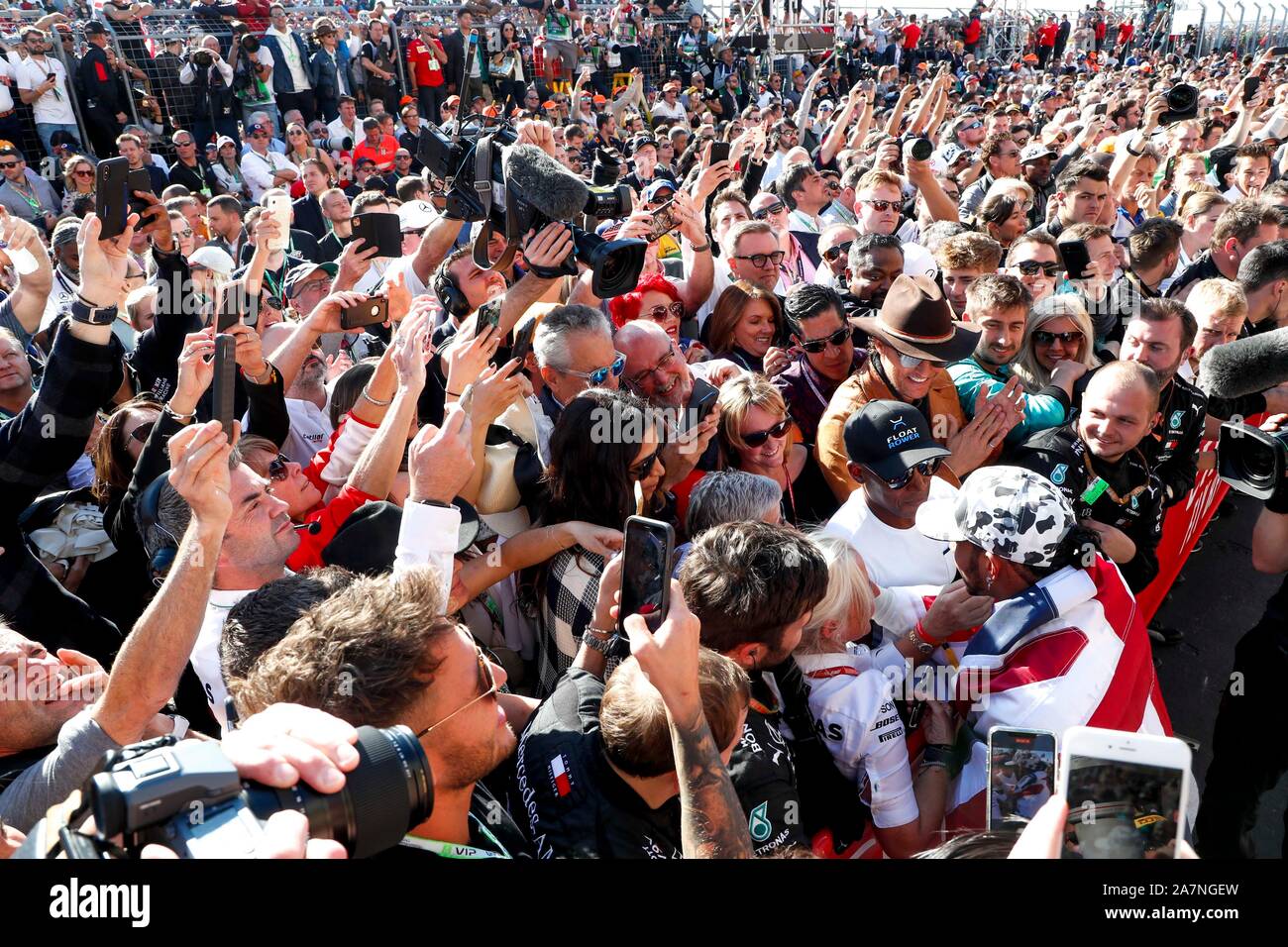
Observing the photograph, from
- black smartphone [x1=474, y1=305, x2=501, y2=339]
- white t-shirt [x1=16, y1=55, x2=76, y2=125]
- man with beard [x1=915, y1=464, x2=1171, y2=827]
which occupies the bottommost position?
man with beard [x1=915, y1=464, x2=1171, y2=827]

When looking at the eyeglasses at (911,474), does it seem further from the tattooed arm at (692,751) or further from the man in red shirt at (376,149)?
the man in red shirt at (376,149)

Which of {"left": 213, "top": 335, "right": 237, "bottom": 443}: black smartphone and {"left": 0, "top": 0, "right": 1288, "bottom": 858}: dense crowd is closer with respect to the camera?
{"left": 0, "top": 0, "right": 1288, "bottom": 858}: dense crowd

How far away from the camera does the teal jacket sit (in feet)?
12.3

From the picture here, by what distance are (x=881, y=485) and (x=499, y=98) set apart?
13142mm

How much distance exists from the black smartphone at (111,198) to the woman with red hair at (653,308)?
6.39ft

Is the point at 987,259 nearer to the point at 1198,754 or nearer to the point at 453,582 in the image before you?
the point at 1198,754

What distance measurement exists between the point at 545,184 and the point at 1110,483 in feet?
7.34

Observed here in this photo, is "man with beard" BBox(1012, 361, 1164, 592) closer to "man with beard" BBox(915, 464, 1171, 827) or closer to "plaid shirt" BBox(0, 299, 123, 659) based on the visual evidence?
"man with beard" BBox(915, 464, 1171, 827)

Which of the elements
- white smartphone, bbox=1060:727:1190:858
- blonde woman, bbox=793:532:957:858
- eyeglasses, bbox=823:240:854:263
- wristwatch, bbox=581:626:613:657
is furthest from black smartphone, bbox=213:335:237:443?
eyeglasses, bbox=823:240:854:263

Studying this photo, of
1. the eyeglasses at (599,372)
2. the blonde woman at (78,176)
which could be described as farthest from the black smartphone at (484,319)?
the blonde woman at (78,176)

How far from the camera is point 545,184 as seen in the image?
3312mm

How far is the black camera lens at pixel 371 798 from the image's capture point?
1.22m

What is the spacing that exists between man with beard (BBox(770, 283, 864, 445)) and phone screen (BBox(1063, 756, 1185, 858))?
8.76 feet
